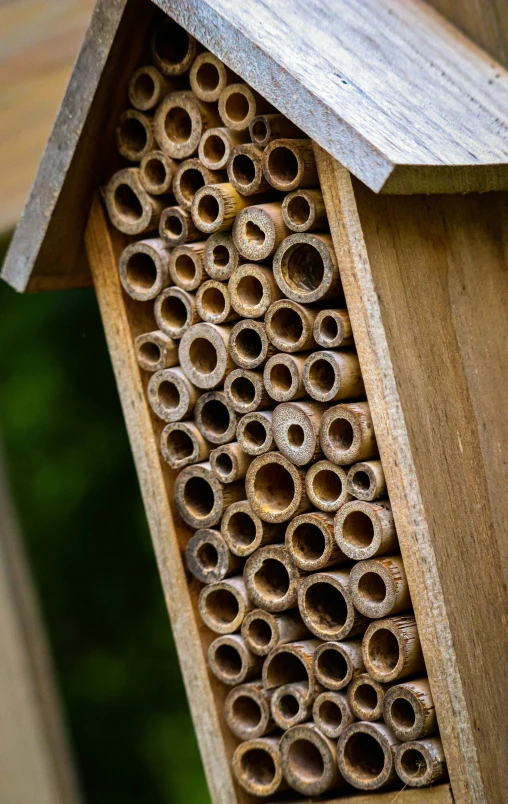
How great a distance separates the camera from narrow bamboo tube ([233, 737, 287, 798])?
1001mm

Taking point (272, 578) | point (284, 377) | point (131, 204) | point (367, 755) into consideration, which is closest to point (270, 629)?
point (272, 578)

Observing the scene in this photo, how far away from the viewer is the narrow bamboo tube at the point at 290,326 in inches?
36.0

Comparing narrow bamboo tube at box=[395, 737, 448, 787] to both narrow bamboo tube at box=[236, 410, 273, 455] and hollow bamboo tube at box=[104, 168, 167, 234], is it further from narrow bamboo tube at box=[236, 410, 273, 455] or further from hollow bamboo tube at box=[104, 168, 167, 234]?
hollow bamboo tube at box=[104, 168, 167, 234]

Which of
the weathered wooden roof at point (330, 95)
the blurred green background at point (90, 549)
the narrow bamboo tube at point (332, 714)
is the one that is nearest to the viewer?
the weathered wooden roof at point (330, 95)

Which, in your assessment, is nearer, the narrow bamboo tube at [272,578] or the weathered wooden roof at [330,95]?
the weathered wooden roof at [330,95]

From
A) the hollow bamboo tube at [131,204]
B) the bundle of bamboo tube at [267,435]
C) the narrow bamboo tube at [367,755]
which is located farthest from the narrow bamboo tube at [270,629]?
the hollow bamboo tube at [131,204]

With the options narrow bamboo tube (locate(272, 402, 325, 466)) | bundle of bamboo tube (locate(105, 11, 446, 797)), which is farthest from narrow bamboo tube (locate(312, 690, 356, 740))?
narrow bamboo tube (locate(272, 402, 325, 466))

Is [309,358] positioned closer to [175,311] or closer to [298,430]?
[298,430]

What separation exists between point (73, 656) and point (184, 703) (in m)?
0.24

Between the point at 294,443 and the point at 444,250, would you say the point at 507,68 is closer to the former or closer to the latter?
the point at 444,250

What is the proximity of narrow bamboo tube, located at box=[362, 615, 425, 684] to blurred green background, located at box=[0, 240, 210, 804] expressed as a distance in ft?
3.46

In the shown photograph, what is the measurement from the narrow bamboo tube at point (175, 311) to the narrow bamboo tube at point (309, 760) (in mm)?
414

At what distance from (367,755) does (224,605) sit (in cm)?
21

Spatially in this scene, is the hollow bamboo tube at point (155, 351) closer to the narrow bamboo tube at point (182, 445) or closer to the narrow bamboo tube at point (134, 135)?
the narrow bamboo tube at point (182, 445)
